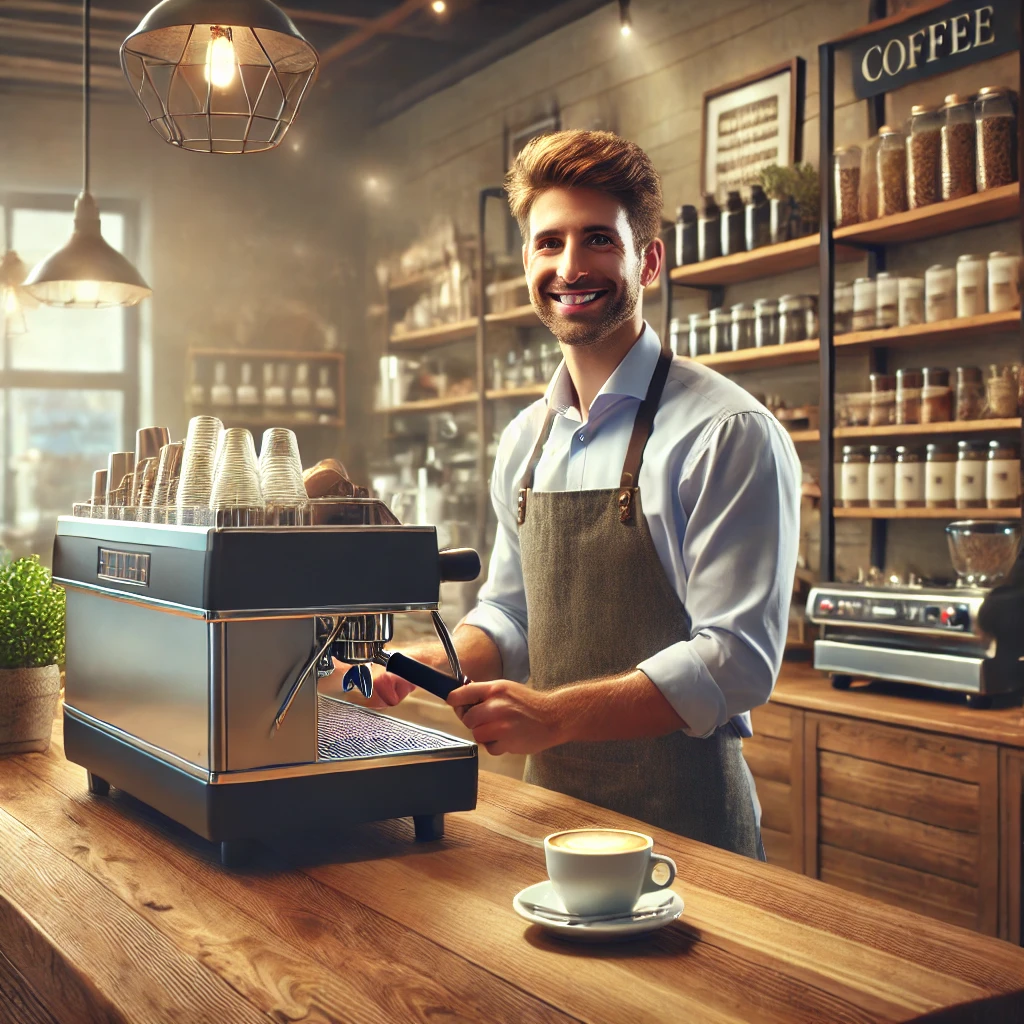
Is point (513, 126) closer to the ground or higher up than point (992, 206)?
higher up

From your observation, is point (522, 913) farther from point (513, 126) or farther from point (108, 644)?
point (513, 126)

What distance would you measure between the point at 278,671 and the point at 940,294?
2359 millimetres

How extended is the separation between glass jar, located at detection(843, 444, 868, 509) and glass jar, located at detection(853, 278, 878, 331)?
338 millimetres

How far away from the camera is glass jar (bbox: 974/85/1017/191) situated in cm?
280

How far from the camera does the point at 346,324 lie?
6586mm

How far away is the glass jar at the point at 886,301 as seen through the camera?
311 cm

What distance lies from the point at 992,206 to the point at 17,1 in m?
4.34

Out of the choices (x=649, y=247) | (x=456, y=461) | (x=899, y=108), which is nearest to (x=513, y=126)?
(x=456, y=461)

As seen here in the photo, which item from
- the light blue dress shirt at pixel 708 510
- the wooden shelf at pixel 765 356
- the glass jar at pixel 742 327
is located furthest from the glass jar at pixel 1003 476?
the light blue dress shirt at pixel 708 510

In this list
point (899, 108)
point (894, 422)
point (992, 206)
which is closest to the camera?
point (992, 206)

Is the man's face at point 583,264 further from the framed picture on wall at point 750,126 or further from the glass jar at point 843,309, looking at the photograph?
the framed picture on wall at point 750,126

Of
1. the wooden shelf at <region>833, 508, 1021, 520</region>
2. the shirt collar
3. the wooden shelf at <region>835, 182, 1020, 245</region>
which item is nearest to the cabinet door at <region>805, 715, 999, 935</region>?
the wooden shelf at <region>833, 508, 1021, 520</region>

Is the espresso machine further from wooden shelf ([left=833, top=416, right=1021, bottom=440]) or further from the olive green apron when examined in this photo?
wooden shelf ([left=833, top=416, right=1021, bottom=440])

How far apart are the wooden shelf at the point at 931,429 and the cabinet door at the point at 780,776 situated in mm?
819
